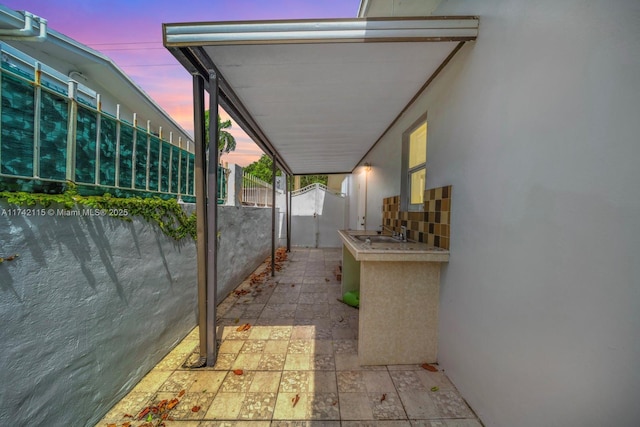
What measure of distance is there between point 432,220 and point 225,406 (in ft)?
7.95

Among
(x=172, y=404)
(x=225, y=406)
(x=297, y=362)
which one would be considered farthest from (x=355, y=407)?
(x=172, y=404)

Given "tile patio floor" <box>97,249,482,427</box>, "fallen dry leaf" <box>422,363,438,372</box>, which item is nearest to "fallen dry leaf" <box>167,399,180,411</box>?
"tile patio floor" <box>97,249,482,427</box>

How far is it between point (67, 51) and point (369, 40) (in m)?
6.57

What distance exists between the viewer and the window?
2988 millimetres

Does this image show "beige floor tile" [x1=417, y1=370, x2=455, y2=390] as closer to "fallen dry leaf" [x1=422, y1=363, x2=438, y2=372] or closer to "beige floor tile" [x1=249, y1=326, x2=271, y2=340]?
A: "fallen dry leaf" [x1=422, y1=363, x2=438, y2=372]

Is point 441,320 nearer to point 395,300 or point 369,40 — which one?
point 395,300

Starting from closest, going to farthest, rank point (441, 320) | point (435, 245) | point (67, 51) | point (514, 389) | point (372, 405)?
point (514, 389)
point (372, 405)
point (441, 320)
point (435, 245)
point (67, 51)

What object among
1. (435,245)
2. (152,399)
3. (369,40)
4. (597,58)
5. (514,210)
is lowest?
(152,399)

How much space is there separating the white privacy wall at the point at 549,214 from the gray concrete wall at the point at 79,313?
2649 mm

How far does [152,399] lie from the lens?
72.2 inches

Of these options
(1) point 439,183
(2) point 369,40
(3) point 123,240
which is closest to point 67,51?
(3) point 123,240

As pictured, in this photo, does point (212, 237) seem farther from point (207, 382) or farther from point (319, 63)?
point (319, 63)

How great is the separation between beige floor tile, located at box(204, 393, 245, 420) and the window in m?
2.69

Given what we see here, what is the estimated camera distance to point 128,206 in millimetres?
1910
